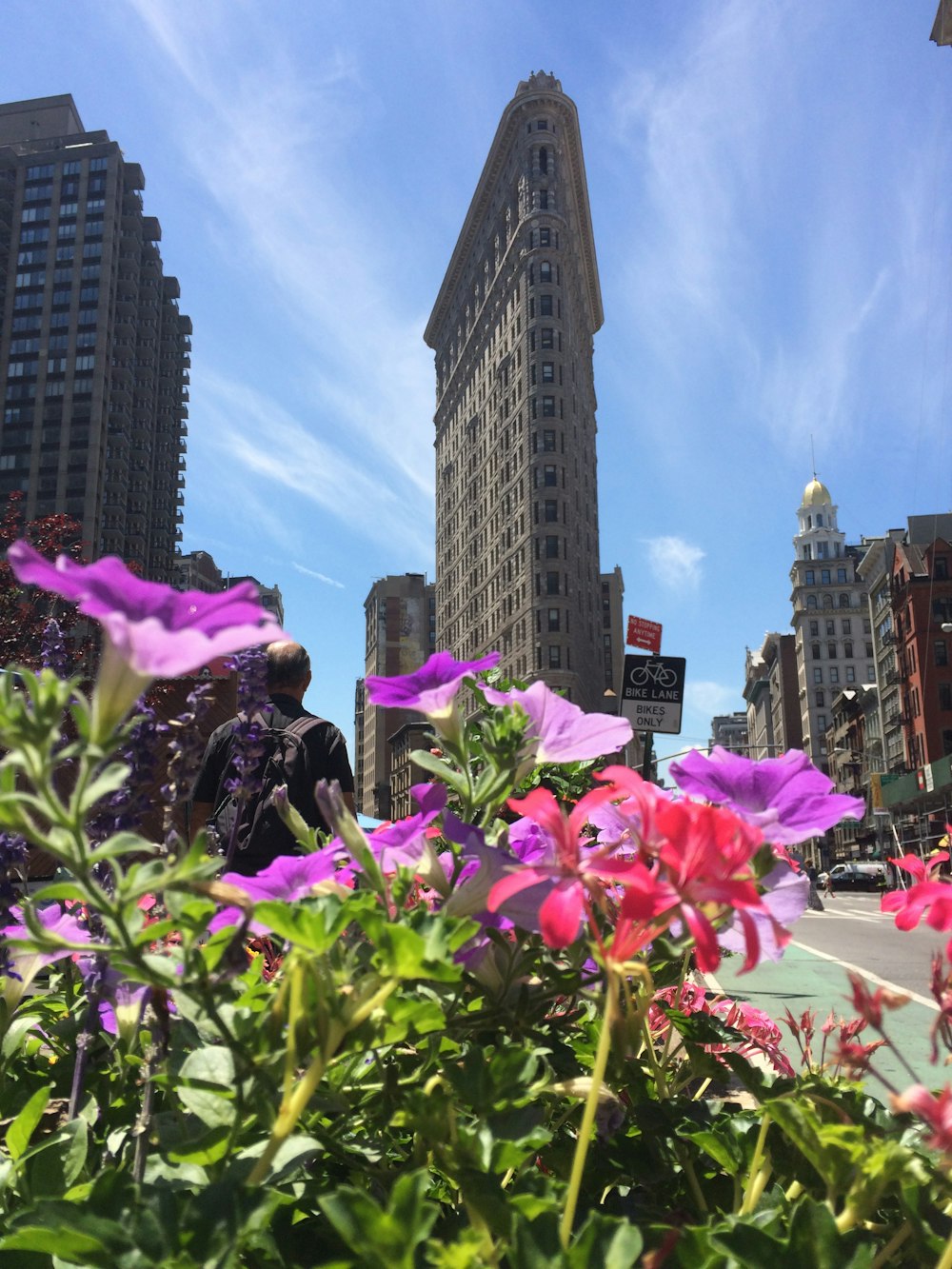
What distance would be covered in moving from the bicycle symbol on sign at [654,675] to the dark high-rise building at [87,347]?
2629 inches

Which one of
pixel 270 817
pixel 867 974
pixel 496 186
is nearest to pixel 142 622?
pixel 270 817

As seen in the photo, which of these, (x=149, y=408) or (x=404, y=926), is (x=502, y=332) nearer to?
(x=149, y=408)

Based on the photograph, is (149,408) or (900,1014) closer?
(900,1014)

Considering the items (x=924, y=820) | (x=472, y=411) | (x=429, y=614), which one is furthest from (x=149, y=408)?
(x=924, y=820)

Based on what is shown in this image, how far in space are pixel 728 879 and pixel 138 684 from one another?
16.6 inches

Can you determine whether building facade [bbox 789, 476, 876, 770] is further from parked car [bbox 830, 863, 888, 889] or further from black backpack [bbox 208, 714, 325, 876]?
black backpack [bbox 208, 714, 325, 876]

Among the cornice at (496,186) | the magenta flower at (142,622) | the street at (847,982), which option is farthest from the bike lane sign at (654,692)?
the cornice at (496,186)

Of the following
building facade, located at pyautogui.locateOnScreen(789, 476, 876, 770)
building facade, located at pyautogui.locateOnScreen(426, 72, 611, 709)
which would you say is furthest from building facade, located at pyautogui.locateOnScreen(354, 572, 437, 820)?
building facade, located at pyautogui.locateOnScreen(789, 476, 876, 770)

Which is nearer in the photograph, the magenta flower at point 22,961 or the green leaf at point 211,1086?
the green leaf at point 211,1086

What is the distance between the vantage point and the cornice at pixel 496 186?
6694 cm

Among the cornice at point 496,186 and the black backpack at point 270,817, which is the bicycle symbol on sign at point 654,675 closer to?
the black backpack at point 270,817

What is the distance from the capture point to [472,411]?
252 ft

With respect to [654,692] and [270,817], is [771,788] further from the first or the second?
[654,692]

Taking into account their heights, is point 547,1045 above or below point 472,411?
below
